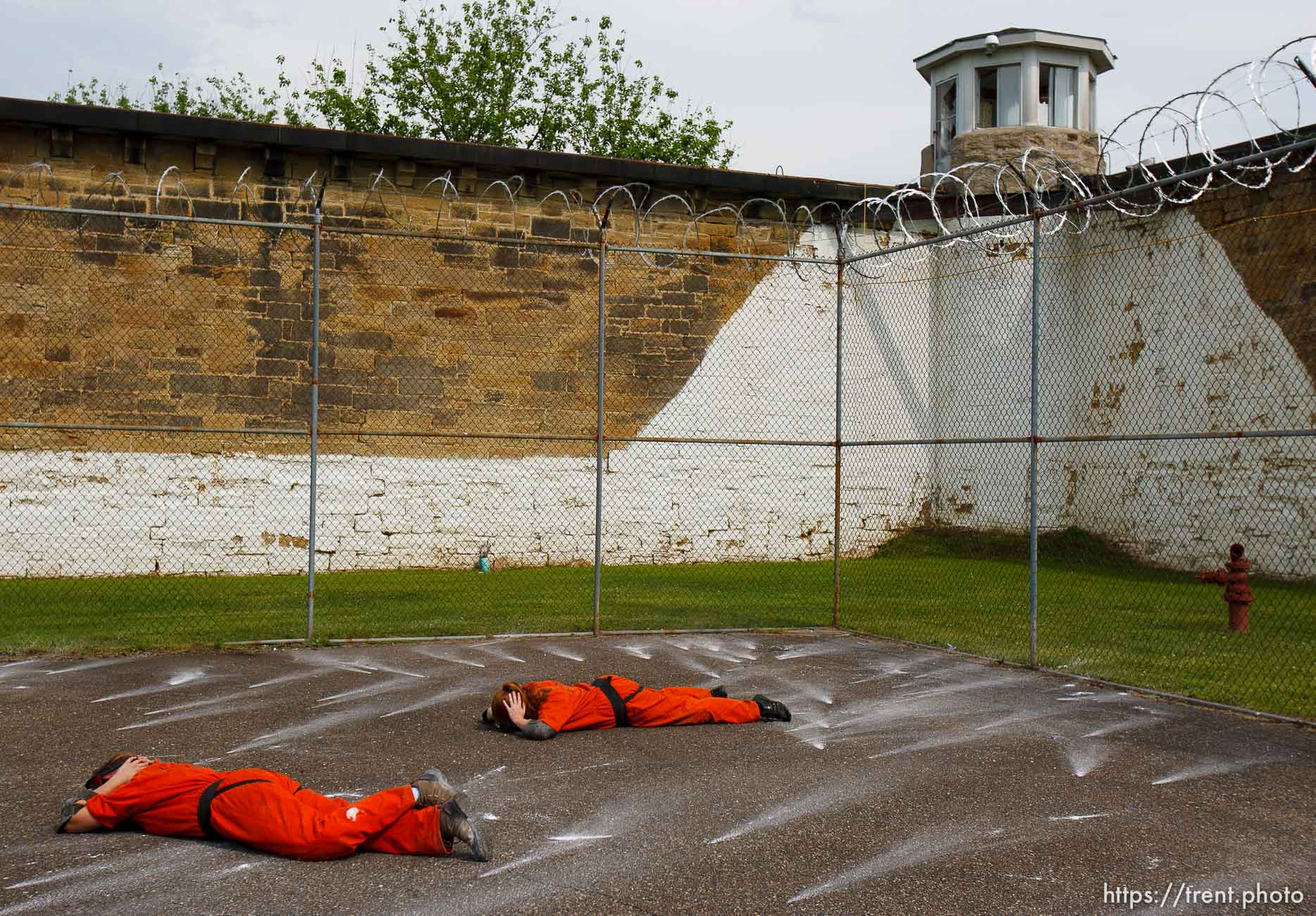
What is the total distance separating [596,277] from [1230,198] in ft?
24.4

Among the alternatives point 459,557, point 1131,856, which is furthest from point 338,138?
point 1131,856

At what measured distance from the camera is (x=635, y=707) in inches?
237

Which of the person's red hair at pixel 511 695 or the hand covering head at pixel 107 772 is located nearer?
the hand covering head at pixel 107 772

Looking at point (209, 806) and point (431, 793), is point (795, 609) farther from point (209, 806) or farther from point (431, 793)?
point (209, 806)

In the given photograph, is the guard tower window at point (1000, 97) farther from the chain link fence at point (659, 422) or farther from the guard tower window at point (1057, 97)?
the chain link fence at point (659, 422)

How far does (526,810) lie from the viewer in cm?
464

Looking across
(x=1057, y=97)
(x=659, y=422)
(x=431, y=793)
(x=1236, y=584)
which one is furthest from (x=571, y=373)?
(x=1057, y=97)

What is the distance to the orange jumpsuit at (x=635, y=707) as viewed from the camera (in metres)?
5.86

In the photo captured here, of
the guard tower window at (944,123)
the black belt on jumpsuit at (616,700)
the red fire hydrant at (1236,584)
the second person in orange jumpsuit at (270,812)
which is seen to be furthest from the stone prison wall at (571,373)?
the guard tower window at (944,123)

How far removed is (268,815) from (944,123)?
23462 millimetres

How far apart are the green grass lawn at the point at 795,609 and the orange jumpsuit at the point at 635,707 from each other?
2.79 meters

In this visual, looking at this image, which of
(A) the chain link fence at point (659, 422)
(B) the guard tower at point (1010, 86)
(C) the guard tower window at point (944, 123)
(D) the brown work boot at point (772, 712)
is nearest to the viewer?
(D) the brown work boot at point (772, 712)

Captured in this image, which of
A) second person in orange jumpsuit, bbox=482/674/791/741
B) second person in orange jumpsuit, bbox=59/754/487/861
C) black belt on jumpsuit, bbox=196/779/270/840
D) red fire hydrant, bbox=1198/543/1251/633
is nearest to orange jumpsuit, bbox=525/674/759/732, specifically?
second person in orange jumpsuit, bbox=482/674/791/741

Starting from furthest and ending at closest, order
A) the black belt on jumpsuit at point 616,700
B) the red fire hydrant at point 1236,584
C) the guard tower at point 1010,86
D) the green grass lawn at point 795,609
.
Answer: the guard tower at point 1010,86, the red fire hydrant at point 1236,584, the green grass lawn at point 795,609, the black belt on jumpsuit at point 616,700
